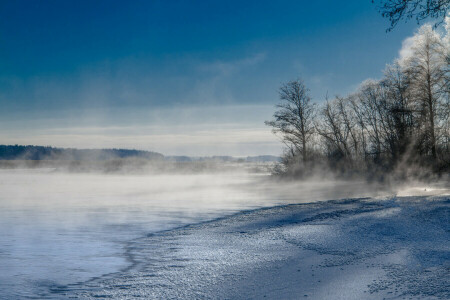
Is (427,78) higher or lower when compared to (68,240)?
higher

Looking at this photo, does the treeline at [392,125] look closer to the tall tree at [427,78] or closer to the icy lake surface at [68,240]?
the tall tree at [427,78]

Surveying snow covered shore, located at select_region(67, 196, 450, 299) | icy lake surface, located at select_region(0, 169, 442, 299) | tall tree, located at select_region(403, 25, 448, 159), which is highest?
tall tree, located at select_region(403, 25, 448, 159)

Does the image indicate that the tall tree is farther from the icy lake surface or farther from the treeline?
the icy lake surface

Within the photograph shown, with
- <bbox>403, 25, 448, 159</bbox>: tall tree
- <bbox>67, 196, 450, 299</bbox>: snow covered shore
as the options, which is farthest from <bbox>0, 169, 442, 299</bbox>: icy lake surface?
<bbox>403, 25, 448, 159</bbox>: tall tree

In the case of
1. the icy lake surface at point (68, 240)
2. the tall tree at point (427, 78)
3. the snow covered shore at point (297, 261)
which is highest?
the tall tree at point (427, 78)

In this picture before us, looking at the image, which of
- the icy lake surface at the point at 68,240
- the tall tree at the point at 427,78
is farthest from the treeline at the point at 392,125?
the icy lake surface at the point at 68,240

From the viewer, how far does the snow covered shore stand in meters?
5.35

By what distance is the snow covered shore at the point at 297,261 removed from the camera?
5.35 m

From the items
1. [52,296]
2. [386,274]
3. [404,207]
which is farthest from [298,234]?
[52,296]

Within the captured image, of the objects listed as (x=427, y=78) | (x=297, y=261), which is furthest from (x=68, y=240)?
(x=427, y=78)

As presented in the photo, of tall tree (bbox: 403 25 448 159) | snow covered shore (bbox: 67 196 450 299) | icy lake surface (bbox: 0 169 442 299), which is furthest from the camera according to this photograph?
tall tree (bbox: 403 25 448 159)

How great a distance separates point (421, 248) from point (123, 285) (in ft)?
16.4

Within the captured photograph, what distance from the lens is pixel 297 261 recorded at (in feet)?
22.6

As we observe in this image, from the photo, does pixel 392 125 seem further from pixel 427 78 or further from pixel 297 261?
pixel 297 261
